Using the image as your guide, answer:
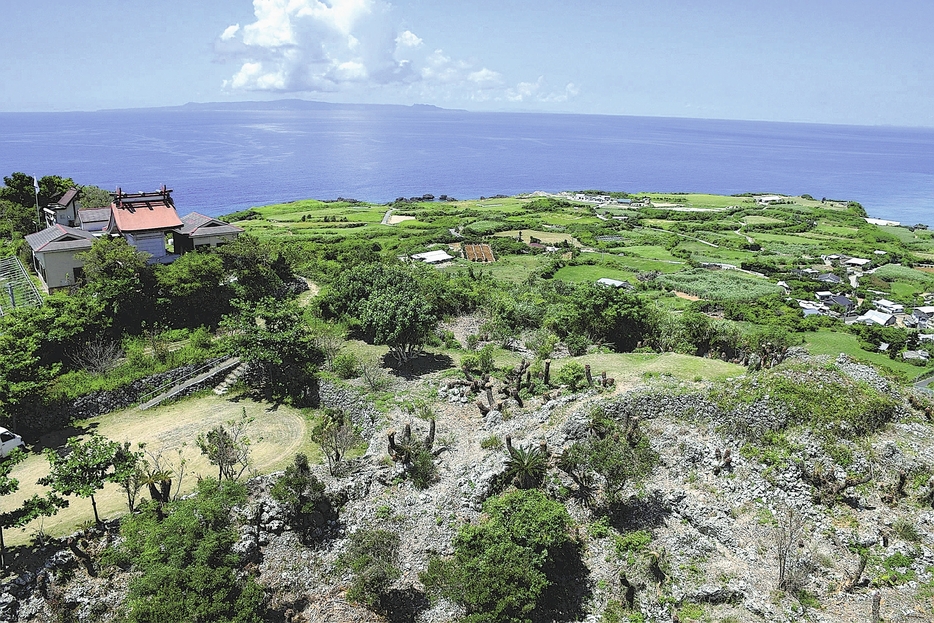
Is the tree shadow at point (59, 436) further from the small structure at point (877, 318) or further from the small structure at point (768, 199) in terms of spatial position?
the small structure at point (768, 199)

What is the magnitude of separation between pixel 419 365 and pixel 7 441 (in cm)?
1995

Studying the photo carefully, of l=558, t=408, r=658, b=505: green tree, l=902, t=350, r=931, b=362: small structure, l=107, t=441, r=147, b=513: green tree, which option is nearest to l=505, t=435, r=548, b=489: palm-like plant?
l=558, t=408, r=658, b=505: green tree

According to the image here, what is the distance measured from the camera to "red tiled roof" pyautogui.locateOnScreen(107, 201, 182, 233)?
43031 mm

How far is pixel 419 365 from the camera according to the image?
115 ft

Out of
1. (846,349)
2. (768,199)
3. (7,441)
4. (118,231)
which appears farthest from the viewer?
(768,199)

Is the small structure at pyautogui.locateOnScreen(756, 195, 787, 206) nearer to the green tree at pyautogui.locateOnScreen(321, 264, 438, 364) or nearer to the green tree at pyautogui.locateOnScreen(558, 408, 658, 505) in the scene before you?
the green tree at pyautogui.locateOnScreen(321, 264, 438, 364)

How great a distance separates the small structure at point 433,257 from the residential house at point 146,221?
31175 millimetres

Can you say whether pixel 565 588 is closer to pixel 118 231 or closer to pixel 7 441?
pixel 7 441

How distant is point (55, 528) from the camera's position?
22.0m

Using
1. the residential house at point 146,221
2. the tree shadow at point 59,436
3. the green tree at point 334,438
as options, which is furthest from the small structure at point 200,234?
the green tree at point 334,438

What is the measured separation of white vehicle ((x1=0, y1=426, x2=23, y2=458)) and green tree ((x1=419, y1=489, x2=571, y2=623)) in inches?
780

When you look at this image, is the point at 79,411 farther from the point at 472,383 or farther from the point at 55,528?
the point at 472,383

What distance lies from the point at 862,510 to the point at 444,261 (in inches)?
2179

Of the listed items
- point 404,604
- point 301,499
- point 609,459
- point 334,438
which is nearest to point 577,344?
point 609,459
